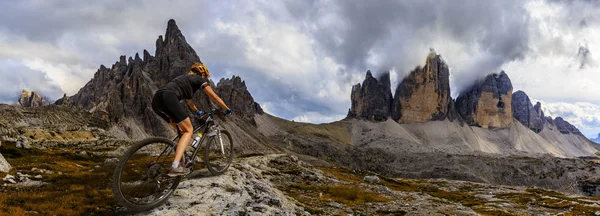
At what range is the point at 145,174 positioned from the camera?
33.0 feet

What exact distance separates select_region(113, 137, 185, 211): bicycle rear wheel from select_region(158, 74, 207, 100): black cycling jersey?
5.48ft

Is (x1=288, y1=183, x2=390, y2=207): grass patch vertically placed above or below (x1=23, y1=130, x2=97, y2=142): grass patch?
below

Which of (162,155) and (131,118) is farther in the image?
(131,118)

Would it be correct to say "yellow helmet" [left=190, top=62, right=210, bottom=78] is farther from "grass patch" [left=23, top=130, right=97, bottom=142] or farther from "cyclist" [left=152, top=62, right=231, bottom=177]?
"grass patch" [left=23, top=130, right=97, bottom=142]

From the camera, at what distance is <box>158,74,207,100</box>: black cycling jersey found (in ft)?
35.9

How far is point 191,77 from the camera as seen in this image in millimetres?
11680

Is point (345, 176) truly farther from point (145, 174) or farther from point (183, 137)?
point (145, 174)

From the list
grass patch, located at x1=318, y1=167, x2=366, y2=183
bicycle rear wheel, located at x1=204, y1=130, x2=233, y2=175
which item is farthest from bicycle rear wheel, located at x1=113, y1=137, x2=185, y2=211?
grass patch, located at x1=318, y1=167, x2=366, y2=183

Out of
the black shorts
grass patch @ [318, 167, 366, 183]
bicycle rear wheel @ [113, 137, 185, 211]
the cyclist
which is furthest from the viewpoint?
grass patch @ [318, 167, 366, 183]

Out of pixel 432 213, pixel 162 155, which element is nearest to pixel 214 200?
pixel 162 155

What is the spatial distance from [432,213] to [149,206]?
1556 centimetres

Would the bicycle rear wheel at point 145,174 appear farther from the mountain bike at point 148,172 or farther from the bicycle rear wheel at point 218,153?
the bicycle rear wheel at point 218,153

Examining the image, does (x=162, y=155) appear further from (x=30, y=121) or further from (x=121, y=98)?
(x=121, y=98)

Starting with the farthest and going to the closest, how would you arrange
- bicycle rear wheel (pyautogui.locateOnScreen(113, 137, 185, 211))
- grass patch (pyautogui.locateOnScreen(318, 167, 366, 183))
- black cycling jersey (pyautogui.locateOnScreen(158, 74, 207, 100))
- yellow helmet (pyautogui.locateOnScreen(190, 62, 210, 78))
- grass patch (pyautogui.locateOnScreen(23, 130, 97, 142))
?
grass patch (pyautogui.locateOnScreen(23, 130, 97, 142)), grass patch (pyautogui.locateOnScreen(318, 167, 366, 183)), yellow helmet (pyautogui.locateOnScreen(190, 62, 210, 78)), black cycling jersey (pyautogui.locateOnScreen(158, 74, 207, 100)), bicycle rear wheel (pyautogui.locateOnScreen(113, 137, 185, 211))
